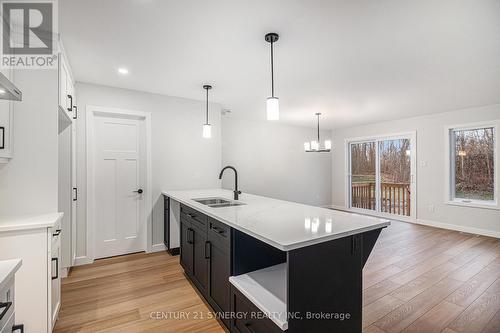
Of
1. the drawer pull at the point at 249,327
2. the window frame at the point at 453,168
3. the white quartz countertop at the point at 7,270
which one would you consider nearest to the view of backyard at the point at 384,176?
the window frame at the point at 453,168

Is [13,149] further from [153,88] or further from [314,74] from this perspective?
[314,74]

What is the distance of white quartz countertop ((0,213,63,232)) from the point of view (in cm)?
161

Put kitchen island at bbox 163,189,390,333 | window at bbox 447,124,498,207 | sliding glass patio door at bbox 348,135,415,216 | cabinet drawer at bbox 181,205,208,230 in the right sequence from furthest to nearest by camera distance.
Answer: sliding glass patio door at bbox 348,135,415,216 < window at bbox 447,124,498,207 < cabinet drawer at bbox 181,205,208,230 < kitchen island at bbox 163,189,390,333

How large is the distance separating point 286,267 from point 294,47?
1.98 m

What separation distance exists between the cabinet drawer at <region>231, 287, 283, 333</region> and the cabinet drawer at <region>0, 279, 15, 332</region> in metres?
1.14

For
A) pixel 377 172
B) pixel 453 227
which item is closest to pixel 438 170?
pixel 453 227

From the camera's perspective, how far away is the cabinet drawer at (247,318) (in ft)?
4.60

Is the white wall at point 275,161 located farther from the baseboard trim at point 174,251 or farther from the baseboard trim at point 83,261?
the baseboard trim at point 83,261

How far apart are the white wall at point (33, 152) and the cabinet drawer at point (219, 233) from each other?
1306 millimetres

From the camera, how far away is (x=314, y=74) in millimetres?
2990

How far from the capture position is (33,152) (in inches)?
77.2

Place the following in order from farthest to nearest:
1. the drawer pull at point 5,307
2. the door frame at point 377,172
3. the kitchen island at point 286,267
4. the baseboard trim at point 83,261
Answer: the door frame at point 377,172 → the baseboard trim at point 83,261 → the kitchen island at point 286,267 → the drawer pull at point 5,307

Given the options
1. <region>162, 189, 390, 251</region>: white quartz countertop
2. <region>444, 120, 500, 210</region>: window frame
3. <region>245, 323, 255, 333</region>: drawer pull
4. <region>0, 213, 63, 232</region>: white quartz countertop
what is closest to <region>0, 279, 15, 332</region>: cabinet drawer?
<region>0, 213, 63, 232</region>: white quartz countertop

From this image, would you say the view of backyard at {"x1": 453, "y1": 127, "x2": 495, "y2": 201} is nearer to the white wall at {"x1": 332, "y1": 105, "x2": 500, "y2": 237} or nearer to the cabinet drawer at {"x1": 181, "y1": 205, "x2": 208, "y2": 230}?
the white wall at {"x1": 332, "y1": 105, "x2": 500, "y2": 237}
